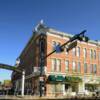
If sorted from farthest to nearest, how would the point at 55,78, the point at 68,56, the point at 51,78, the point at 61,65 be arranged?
the point at 68,56 < the point at 61,65 < the point at 55,78 < the point at 51,78

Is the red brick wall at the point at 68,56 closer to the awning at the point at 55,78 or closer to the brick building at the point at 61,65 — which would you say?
the brick building at the point at 61,65

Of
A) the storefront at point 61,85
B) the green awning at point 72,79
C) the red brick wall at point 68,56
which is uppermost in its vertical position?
the red brick wall at point 68,56

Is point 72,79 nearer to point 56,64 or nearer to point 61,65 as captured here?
point 61,65

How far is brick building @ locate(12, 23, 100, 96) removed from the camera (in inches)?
1760

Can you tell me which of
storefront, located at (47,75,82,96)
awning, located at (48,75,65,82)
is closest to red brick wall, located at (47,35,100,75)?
awning, located at (48,75,65,82)

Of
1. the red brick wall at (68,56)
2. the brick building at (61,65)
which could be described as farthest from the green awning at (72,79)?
the red brick wall at (68,56)

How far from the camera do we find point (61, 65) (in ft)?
153

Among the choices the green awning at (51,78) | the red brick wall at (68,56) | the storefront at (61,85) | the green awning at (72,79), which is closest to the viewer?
the green awning at (51,78)

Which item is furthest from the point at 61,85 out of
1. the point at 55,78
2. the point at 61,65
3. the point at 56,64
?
the point at 56,64

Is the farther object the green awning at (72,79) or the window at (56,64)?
the green awning at (72,79)

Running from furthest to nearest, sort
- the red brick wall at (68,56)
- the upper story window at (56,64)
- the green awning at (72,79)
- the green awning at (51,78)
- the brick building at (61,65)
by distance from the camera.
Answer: the green awning at (72,79) < the upper story window at (56,64) < the red brick wall at (68,56) < the brick building at (61,65) < the green awning at (51,78)

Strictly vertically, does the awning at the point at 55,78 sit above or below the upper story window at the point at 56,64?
below

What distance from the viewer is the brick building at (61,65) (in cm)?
4472

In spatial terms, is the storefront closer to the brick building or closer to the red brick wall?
the brick building
